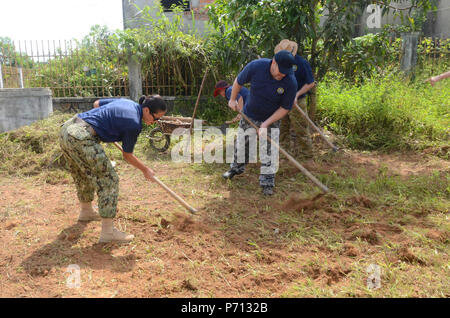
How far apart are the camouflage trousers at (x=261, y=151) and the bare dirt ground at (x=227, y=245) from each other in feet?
0.85

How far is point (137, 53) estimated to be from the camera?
794 centimetres

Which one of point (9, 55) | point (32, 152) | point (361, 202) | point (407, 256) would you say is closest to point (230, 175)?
point (361, 202)

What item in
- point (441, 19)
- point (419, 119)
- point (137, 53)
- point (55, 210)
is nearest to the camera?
point (55, 210)

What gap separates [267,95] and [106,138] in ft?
6.40

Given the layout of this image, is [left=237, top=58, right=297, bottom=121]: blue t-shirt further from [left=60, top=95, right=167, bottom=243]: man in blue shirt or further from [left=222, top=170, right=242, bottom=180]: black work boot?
[left=60, top=95, right=167, bottom=243]: man in blue shirt

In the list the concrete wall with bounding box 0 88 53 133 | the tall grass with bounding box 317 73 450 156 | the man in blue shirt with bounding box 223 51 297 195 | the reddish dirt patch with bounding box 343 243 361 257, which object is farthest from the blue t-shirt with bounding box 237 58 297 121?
the concrete wall with bounding box 0 88 53 133

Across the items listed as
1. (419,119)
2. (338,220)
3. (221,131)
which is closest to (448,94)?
(419,119)

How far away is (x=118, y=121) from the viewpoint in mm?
2820

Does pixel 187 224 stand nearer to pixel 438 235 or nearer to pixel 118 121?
pixel 118 121

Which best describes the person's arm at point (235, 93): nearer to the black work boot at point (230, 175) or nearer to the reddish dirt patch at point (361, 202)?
the black work boot at point (230, 175)

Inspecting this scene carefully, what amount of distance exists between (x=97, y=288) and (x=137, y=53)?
6.54 metres

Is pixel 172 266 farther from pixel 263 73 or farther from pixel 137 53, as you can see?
pixel 137 53

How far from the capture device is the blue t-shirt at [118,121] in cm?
279

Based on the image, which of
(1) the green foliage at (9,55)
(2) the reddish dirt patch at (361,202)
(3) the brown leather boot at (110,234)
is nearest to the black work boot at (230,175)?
(2) the reddish dirt patch at (361,202)
